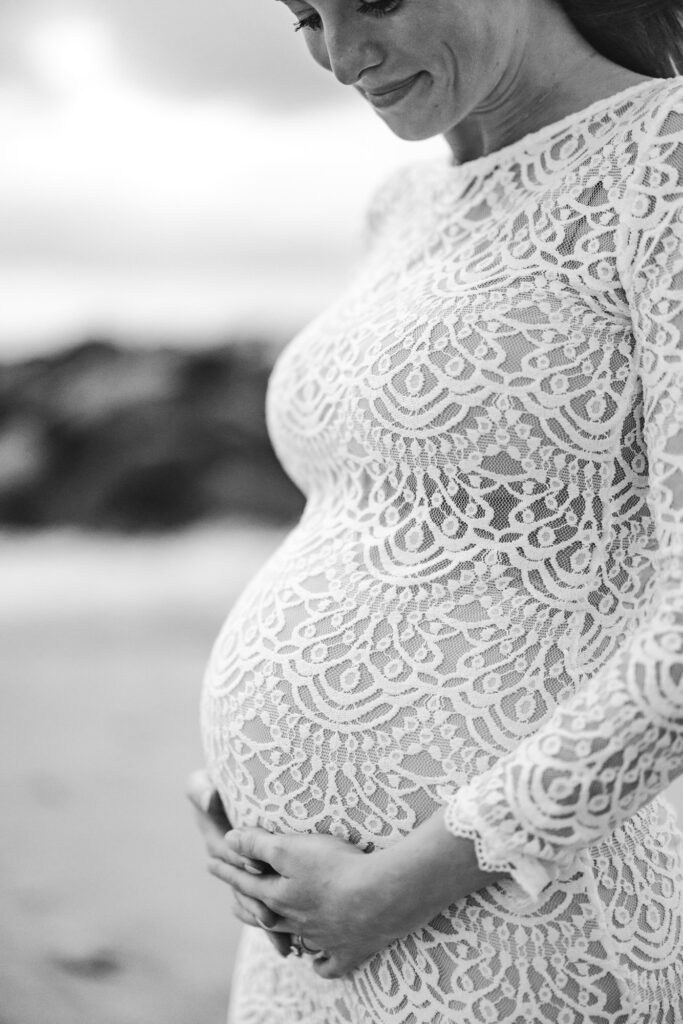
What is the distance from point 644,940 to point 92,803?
1657 mm

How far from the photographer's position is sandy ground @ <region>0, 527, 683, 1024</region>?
1833 millimetres

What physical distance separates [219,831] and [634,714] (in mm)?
458

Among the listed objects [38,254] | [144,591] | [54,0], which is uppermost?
[54,0]

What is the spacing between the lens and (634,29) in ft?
2.74

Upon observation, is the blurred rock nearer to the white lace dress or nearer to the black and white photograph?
the black and white photograph

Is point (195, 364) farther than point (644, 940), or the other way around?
point (195, 364)

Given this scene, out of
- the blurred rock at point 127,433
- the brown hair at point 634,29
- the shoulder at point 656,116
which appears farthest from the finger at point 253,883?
the blurred rock at point 127,433

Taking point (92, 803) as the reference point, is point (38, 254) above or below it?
above

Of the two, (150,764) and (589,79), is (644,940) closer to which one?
(589,79)

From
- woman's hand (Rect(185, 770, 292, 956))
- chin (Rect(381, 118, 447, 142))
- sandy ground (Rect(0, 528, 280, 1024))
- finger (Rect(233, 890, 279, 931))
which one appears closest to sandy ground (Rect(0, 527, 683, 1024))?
sandy ground (Rect(0, 528, 280, 1024))

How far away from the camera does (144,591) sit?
8.89 feet

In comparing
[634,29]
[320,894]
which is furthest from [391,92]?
[320,894]

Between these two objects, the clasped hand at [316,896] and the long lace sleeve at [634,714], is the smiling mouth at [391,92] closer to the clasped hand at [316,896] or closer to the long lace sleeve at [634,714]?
the long lace sleeve at [634,714]

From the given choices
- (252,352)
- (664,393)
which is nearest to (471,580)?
(664,393)
